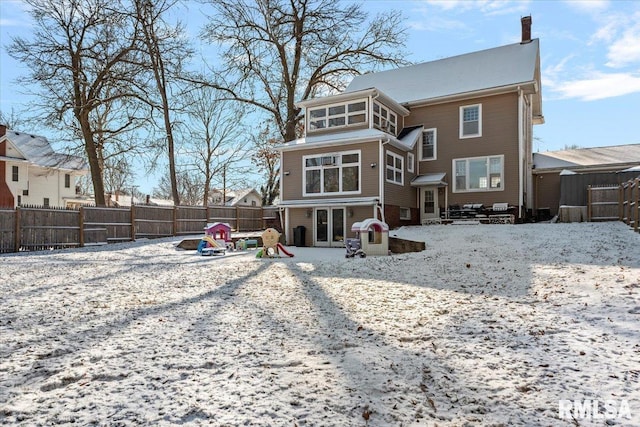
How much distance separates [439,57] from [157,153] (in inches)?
666

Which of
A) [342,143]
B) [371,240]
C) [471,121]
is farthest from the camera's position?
[471,121]

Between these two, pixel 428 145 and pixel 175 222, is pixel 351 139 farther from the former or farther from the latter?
pixel 175 222

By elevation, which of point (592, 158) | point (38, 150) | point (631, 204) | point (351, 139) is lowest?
point (631, 204)

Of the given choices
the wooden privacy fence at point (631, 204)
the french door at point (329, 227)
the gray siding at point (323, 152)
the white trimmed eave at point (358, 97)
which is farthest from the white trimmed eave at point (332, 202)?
the wooden privacy fence at point (631, 204)

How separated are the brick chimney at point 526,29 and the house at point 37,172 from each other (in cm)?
2785

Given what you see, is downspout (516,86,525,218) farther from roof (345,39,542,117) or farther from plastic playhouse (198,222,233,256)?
plastic playhouse (198,222,233,256)

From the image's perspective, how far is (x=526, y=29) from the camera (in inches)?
806

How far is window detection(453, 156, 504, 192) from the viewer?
1750 cm

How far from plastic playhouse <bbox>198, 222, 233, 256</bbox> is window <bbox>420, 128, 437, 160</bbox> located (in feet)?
32.5

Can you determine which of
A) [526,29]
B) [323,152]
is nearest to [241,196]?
[323,152]

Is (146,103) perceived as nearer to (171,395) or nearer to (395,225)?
(395,225)

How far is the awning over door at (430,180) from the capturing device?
17.9 metres

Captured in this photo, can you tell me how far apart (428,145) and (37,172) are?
30515 millimetres
